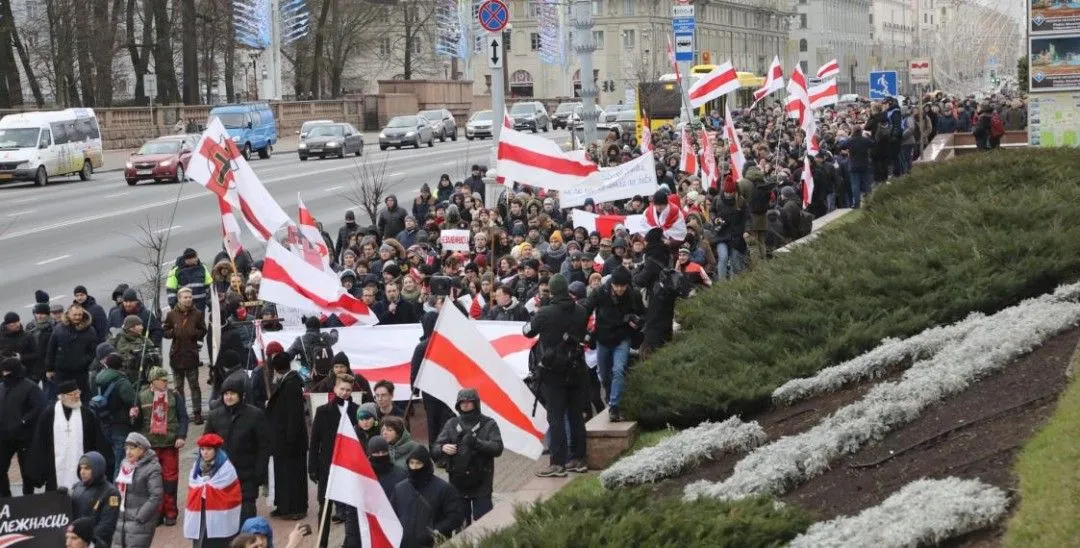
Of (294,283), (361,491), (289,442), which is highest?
(294,283)

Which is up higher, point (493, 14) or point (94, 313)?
point (493, 14)

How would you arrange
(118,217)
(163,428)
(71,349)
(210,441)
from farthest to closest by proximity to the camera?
Result: (118,217) → (71,349) → (163,428) → (210,441)

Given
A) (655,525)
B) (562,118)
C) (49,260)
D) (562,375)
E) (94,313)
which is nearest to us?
(655,525)

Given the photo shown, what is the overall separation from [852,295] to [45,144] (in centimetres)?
3601

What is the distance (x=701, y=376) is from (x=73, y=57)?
5760 centimetres

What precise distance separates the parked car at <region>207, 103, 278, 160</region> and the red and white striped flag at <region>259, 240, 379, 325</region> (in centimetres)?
3869

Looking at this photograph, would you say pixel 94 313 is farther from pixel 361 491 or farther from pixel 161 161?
pixel 161 161

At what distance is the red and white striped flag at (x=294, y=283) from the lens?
46.2 feet

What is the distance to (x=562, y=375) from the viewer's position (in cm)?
1271

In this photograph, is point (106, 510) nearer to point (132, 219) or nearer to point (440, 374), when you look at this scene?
point (440, 374)

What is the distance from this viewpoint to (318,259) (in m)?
15.5

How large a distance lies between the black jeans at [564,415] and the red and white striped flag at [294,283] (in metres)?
2.71

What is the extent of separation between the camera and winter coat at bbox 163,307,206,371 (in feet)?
53.2

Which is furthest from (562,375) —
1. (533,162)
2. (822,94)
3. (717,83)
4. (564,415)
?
(822,94)
